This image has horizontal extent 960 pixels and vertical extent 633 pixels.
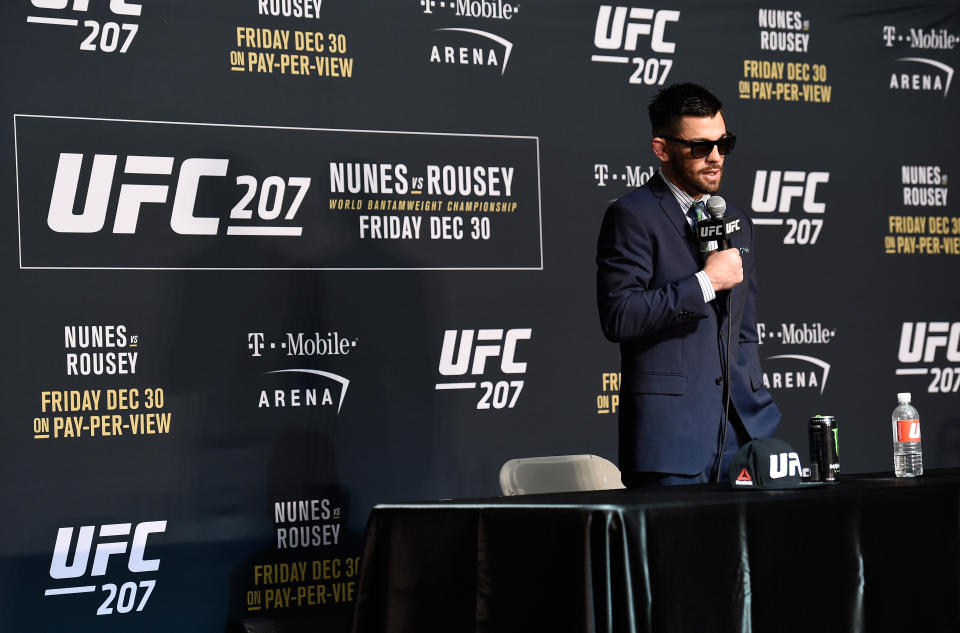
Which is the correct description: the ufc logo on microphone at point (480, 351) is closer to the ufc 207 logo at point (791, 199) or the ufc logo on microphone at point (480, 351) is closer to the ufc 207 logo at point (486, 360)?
the ufc 207 logo at point (486, 360)

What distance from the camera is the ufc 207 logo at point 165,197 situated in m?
4.00

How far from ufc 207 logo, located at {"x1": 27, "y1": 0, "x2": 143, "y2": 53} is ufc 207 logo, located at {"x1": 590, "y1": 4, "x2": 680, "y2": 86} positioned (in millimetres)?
1811

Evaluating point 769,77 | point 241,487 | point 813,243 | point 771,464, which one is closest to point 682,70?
point 769,77

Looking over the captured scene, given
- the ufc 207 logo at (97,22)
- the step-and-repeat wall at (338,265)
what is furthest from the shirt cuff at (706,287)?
the ufc 207 logo at (97,22)

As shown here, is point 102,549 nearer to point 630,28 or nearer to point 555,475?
point 555,475

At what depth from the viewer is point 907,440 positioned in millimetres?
2834

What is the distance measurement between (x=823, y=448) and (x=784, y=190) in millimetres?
2639

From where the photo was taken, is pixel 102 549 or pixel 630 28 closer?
pixel 102 549

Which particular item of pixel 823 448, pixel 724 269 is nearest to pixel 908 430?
pixel 823 448

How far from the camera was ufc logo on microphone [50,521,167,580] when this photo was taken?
3.91 m

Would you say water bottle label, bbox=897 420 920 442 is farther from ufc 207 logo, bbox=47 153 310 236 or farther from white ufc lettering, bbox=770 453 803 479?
ufc 207 logo, bbox=47 153 310 236

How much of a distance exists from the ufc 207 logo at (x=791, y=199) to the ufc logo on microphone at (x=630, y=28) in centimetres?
70

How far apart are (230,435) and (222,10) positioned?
4.96 feet

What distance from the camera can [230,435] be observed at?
163 inches
